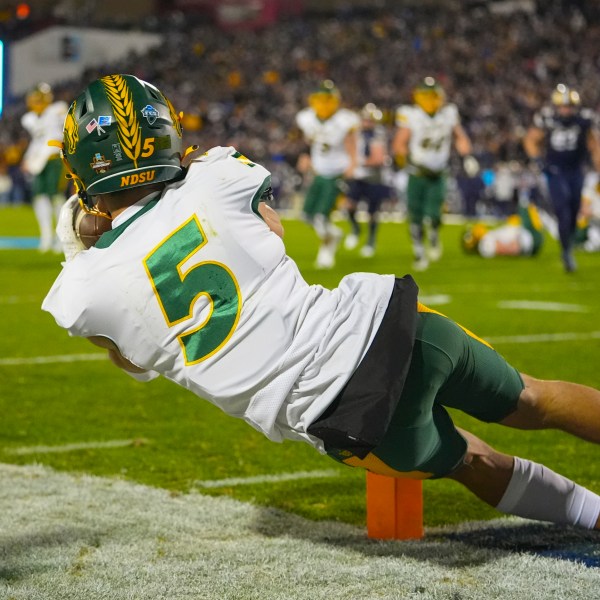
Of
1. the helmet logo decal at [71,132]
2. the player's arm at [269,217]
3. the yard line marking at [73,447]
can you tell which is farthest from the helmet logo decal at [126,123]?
the yard line marking at [73,447]

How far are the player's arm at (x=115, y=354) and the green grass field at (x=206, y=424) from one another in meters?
0.93

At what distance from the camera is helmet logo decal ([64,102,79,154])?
9.23 ft

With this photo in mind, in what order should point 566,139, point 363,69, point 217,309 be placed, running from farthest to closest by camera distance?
point 363,69
point 566,139
point 217,309

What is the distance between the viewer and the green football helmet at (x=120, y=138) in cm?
277

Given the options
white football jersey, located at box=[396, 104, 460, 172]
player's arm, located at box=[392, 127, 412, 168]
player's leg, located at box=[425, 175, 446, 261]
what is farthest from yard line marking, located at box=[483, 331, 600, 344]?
player's arm, located at box=[392, 127, 412, 168]

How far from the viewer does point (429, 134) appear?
1341 centimetres

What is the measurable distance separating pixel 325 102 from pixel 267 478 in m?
10.3

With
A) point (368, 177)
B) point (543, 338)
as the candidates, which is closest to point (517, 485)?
point (543, 338)

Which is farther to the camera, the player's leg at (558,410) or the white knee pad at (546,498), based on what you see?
the white knee pad at (546,498)

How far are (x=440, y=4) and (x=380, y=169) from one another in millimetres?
19848

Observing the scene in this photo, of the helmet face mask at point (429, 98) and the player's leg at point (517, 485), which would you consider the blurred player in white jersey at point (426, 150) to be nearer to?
the helmet face mask at point (429, 98)

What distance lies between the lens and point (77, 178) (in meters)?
2.87

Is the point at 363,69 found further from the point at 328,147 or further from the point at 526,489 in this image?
the point at 526,489

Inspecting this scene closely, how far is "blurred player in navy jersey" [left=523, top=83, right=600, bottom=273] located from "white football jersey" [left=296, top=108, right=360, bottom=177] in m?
2.53
